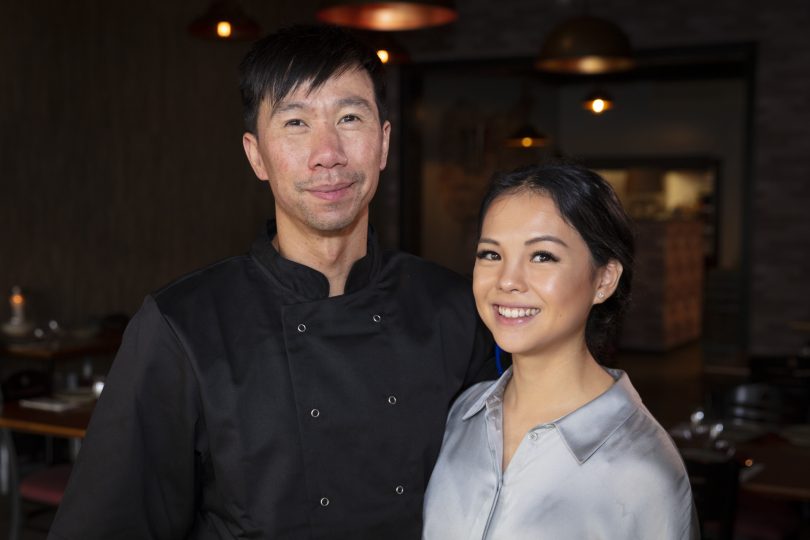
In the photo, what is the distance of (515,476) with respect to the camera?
5.11 ft

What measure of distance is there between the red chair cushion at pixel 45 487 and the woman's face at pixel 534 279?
282cm

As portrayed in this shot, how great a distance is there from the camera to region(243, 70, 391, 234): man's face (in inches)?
→ 62.7

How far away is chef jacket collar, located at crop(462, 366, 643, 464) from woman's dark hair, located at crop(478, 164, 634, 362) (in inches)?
8.5

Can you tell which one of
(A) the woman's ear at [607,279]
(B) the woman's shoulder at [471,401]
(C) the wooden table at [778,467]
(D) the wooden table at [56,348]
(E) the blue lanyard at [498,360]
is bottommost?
(D) the wooden table at [56,348]

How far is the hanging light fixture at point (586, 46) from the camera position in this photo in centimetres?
427

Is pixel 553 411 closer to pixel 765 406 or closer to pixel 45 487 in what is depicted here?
pixel 45 487

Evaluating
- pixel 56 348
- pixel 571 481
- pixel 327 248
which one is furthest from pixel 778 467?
pixel 56 348

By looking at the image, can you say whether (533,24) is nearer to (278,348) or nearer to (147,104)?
(147,104)

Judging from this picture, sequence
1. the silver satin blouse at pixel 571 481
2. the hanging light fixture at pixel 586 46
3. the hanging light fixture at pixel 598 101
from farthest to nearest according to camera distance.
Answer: the hanging light fixture at pixel 598 101, the hanging light fixture at pixel 586 46, the silver satin blouse at pixel 571 481

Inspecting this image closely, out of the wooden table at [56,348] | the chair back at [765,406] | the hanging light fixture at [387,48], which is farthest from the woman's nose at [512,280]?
the wooden table at [56,348]

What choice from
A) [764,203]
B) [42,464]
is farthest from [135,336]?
[764,203]

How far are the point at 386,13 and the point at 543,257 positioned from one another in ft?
7.12

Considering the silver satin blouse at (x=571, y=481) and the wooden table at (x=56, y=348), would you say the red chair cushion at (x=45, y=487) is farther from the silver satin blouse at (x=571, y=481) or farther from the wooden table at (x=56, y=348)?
the silver satin blouse at (x=571, y=481)

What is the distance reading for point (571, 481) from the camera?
1501mm
